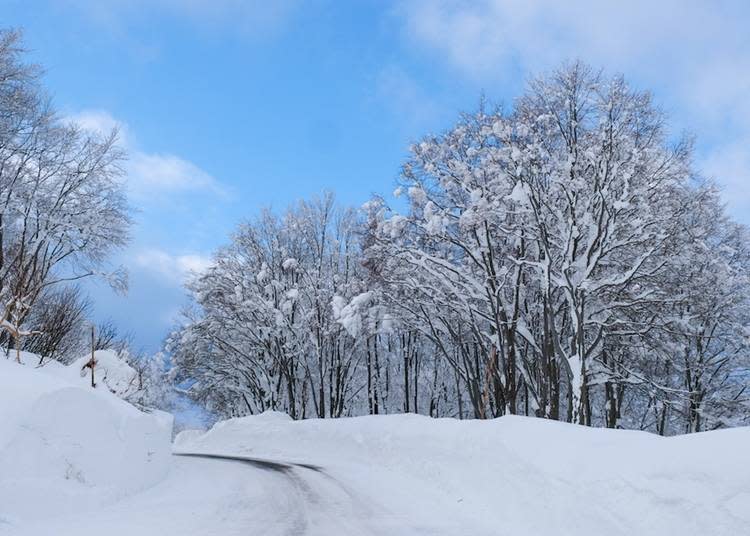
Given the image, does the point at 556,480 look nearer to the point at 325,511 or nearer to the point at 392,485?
the point at 325,511

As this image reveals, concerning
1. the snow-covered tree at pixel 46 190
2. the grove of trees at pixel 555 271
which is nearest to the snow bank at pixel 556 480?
the grove of trees at pixel 555 271

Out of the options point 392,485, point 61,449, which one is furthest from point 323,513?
point 61,449

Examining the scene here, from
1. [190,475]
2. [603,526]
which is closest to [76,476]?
[190,475]

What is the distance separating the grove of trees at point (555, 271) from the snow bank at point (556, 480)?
4.00m

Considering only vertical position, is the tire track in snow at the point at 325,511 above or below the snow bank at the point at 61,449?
below

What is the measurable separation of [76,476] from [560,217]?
1408cm

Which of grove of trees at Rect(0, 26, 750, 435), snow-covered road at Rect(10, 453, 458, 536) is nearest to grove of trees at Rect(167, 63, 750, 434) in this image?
grove of trees at Rect(0, 26, 750, 435)

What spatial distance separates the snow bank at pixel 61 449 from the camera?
6.50m

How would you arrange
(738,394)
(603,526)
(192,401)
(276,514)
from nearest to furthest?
(603,526) < (276,514) < (738,394) < (192,401)

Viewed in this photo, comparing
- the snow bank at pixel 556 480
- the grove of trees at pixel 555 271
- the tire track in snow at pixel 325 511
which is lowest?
the tire track in snow at pixel 325 511

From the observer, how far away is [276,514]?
294 inches

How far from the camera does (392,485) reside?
34.6 ft

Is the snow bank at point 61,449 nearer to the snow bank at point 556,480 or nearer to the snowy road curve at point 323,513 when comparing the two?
the snowy road curve at point 323,513

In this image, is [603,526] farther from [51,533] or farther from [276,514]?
[51,533]
